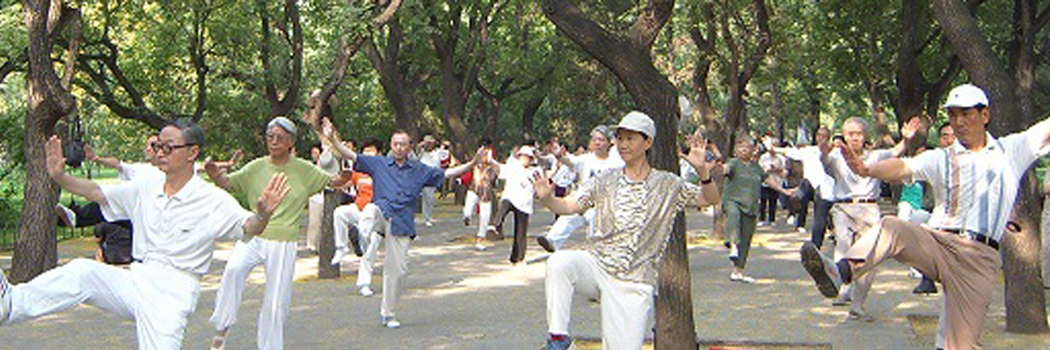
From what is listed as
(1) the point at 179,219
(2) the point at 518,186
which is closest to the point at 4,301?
(1) the point at 179,219

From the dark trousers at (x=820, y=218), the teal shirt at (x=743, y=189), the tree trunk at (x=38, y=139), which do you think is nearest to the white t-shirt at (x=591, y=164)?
the teal shirt at (x=743, y=189)

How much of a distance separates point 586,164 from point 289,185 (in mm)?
6968

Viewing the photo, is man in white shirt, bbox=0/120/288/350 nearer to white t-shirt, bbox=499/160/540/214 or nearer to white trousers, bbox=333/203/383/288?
white trousers, bbox=333/203/383/288

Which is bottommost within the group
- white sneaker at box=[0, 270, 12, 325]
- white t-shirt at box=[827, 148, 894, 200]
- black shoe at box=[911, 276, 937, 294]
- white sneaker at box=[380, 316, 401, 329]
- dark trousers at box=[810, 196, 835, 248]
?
white sneaker at box=[380, 316, 401, 329]

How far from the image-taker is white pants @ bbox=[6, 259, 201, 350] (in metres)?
6.31

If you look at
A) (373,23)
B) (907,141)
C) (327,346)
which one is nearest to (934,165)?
(907,141)

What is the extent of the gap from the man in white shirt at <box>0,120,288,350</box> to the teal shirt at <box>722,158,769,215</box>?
7902 mm

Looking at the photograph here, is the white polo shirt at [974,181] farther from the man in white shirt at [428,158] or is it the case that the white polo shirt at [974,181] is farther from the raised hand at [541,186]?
the man in white shirt at [428,158]

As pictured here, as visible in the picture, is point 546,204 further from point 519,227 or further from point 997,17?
point 997,17

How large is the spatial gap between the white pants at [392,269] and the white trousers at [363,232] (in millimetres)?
272

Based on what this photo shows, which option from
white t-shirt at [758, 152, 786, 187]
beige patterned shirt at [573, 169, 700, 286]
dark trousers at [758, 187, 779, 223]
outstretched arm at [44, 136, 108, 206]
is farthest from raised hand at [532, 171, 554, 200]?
dark trousers at [758, 187, 779, 223]

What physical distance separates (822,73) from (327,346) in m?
28.5

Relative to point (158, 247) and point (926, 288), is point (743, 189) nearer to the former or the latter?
point (926, 288)

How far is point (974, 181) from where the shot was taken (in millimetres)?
6707
